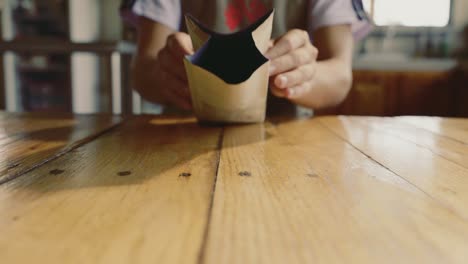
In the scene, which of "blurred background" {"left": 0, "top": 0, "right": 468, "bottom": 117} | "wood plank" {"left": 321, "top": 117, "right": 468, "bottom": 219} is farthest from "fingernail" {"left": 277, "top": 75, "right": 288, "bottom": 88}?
"blurred background" {"left": 0, "top": 0, "right": 468, "bottom": 117}

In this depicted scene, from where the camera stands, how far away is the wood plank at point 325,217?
0.80ft

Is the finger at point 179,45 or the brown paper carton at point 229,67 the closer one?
→ the brown paper carton at point 229,67

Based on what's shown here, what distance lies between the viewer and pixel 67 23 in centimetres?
410

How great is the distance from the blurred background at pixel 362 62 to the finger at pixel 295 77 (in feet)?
4.15

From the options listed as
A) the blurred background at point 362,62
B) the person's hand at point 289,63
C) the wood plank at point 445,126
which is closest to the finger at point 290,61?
the person's hand at point 289,63

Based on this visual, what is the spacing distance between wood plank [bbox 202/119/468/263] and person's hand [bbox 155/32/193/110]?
0.38 m

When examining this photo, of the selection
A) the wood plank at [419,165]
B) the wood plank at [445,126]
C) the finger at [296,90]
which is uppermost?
the finger at [296,90]

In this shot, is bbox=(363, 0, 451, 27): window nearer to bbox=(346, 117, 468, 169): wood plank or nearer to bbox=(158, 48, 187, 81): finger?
bbox=(346, 117, 468, 169): wood plank

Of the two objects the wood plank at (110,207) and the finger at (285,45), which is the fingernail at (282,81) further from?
the wood plank at (110,207)

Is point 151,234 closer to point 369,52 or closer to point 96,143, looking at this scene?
point 96,143

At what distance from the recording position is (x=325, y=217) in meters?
0.30

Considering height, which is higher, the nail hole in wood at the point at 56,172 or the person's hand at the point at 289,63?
the person's hand at the point at 289,63

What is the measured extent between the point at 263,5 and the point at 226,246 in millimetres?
1125

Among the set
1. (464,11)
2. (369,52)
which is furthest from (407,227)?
(464,11)
